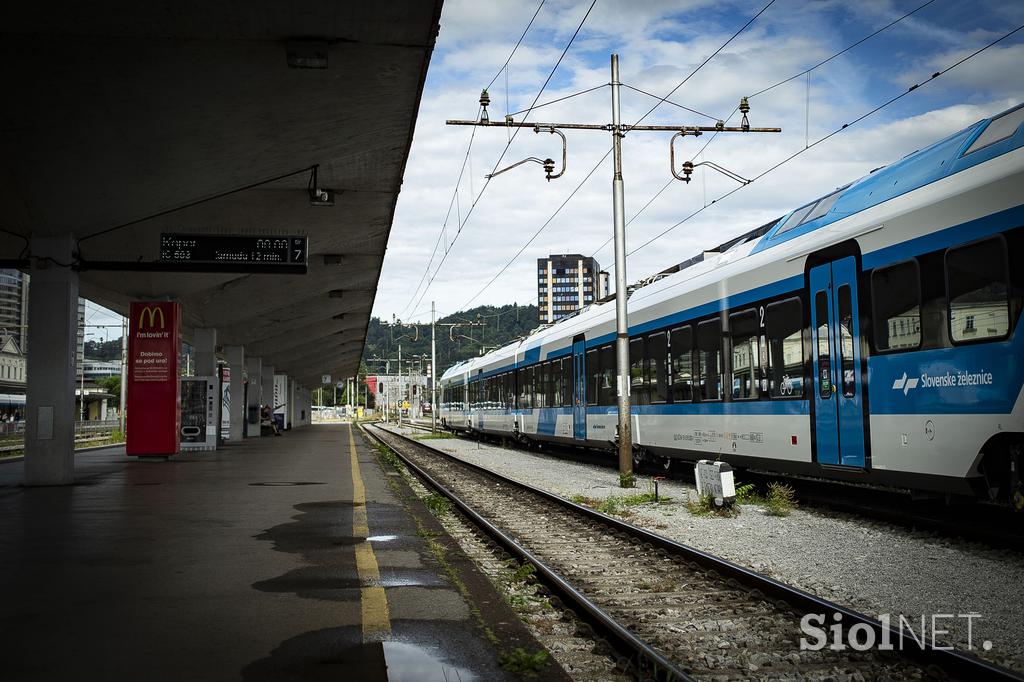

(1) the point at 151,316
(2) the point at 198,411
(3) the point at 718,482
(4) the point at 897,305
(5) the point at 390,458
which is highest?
(1) the point at 151,316

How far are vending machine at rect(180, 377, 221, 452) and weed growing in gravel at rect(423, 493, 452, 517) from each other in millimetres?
16528

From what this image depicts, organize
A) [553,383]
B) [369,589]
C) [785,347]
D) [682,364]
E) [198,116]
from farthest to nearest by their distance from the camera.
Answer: [553,383] → [682,364] → [198,116] → [785,347] → [369,589]

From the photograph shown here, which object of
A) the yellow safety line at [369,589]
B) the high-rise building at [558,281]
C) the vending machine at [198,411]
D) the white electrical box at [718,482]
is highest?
the high-rise building at [558,281]

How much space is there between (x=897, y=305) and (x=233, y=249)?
12472mm

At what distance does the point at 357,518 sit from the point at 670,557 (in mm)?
4650

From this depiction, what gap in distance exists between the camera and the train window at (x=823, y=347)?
10.6m

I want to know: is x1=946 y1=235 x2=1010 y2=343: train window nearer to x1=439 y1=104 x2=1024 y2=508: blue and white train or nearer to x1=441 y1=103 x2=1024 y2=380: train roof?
x1=439 y1=104 x2=1024 y2=508: blue and white train

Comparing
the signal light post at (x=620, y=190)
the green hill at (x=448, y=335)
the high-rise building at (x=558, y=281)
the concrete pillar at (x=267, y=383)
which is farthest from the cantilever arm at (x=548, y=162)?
the high-rise building at (x=558, y=281)

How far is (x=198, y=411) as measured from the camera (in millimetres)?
29781

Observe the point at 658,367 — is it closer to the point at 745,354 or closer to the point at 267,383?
the point at 745,354

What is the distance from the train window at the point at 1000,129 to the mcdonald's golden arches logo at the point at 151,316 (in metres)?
19.1

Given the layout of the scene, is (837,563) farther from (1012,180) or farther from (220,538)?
(220,538)

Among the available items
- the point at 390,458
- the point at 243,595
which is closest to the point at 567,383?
the point at 390,458

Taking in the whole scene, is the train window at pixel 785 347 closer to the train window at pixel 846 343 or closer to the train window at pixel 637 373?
the train window at pixel 846 343
